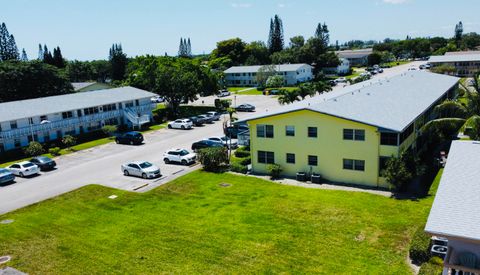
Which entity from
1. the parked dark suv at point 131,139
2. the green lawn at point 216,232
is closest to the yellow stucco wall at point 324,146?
the green lawn at point 216,232

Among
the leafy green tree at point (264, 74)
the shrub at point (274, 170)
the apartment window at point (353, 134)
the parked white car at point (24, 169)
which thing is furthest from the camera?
the leafy green tree at point (264, 74)

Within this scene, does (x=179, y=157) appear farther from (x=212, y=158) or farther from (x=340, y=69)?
(x=340, y=69)

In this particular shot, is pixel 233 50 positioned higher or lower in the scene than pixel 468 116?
higher

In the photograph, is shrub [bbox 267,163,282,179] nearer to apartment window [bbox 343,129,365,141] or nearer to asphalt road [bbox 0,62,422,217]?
apartment window [bbox 343,129,365,141]

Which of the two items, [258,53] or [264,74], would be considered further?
[258,53]

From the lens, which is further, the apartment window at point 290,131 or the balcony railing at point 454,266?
the apartment window at point 290,131

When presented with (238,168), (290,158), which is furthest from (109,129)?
(290,158)

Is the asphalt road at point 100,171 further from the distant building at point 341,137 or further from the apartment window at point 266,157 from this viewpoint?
the distant building at point 341,137

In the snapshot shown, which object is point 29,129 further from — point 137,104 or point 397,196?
point 397,196
